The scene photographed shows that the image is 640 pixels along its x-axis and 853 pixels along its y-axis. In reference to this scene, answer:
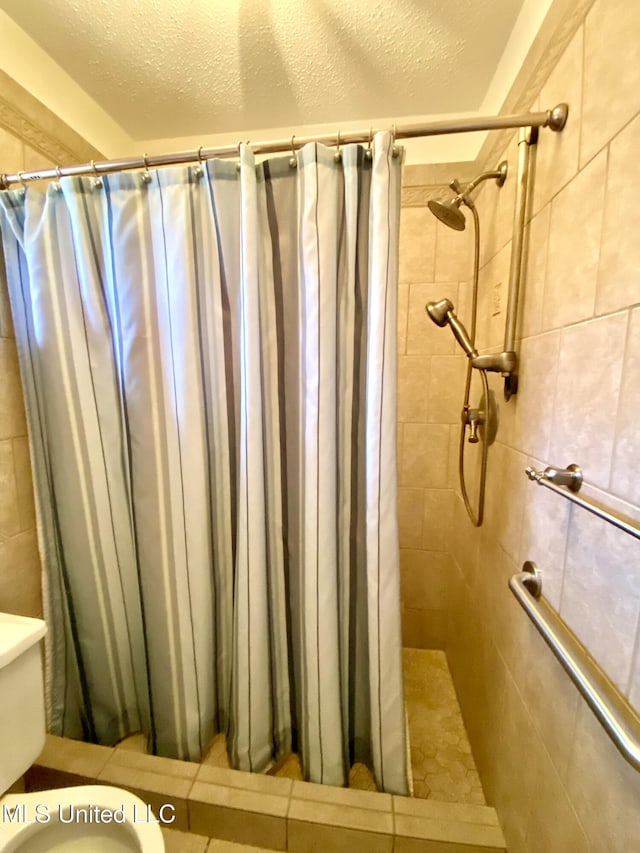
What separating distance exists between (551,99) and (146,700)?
2038 millimetres

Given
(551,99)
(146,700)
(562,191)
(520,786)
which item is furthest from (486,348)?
(146,700)

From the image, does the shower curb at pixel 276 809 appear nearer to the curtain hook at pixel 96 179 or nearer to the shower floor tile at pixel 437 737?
the shower floor tile at pixel 437 737

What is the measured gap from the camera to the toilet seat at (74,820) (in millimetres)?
728

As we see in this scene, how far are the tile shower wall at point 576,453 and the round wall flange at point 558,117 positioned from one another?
0.02 meters

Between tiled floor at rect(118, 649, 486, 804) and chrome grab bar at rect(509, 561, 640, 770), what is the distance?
0.80m

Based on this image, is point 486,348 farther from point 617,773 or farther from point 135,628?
point 135,628

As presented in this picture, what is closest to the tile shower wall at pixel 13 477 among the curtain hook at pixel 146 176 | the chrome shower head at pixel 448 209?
the curtain hook at pixel 146 176

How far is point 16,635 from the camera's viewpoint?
2.56 feet

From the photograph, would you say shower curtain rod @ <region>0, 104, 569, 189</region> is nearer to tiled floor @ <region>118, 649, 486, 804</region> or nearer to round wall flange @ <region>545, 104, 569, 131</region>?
round wall flange @ <region>545, 104, 569, 131</region>

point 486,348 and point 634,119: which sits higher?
point 634,119

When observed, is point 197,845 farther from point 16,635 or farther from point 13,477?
point 13,477

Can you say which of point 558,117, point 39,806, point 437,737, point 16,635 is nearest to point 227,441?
point 16,635

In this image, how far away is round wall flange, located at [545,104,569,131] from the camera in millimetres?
705

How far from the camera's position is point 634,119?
1.71 ft
